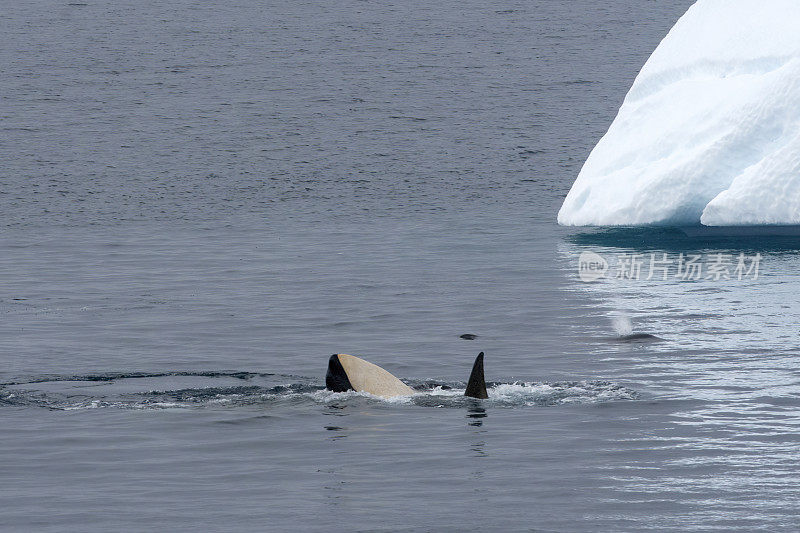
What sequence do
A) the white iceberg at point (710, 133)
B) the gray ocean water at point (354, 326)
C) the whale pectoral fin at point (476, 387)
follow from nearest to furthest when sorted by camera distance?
1. the gray ocean water at point (354, 326)
2. the whale pectoral fin at point (476, 387)
3. the white iceberg at point (710, 133)

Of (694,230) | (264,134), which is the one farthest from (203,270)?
(264,134)

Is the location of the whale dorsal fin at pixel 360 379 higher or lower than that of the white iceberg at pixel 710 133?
lower

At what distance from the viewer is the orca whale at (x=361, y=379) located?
19270 mm

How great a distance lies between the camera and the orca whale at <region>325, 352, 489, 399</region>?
19270 millimetres

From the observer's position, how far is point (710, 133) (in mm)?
35312

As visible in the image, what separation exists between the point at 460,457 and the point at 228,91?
54342mm

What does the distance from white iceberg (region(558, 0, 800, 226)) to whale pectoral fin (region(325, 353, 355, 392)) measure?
16.9 m

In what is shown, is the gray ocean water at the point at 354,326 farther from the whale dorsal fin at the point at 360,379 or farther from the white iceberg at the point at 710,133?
the white iceberg at the point at 710,133

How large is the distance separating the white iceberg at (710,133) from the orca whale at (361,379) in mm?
→ 16431

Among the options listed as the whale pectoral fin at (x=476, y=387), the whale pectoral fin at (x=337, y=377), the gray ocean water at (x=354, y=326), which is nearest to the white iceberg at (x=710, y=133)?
the gray ocean water at (x=354, y=326)

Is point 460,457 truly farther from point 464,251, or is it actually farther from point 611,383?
point 464,251

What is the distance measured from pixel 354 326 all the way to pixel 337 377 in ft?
22.0

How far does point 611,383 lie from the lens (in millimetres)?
20344

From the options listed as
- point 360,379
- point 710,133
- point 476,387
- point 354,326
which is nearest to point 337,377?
point 360,379
